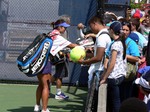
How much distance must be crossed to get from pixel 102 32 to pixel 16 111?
254 cm

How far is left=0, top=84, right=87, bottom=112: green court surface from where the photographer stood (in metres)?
8.70

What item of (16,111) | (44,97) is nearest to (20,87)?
(16,111)

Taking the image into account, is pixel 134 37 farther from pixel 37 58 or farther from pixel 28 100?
pixel 28 100

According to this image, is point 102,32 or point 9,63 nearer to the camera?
point 102,32

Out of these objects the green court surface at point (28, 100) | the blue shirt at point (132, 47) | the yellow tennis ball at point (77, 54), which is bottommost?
the green court surface at point (28, 100)

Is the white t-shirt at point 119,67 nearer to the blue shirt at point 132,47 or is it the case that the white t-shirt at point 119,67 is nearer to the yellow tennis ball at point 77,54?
the blue shirt at point 132,47

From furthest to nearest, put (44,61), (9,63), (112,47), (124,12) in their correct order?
1. (9,63)
2. (124,12)
3. (44,61)
4. (112,47)

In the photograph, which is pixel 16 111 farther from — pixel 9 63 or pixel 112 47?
pixel 9 63

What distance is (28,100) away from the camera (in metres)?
9.59

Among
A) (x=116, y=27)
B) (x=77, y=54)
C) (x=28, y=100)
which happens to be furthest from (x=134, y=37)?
(x=28, y=100)

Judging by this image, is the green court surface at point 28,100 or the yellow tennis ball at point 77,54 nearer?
the yellow tennis ball at point 77,54

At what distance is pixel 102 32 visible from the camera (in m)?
6.90

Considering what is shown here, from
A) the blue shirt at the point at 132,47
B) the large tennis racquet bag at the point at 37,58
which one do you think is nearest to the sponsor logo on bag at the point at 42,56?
the large tennis racquet bag at the point at 37,58

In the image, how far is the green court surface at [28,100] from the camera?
28.5ft
